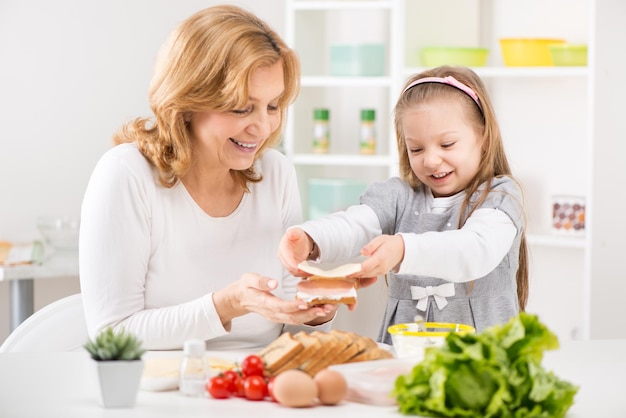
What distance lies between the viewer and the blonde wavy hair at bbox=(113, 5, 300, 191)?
2.01 m

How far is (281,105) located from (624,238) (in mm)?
1890

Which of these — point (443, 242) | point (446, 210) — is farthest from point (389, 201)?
point (443, 242)

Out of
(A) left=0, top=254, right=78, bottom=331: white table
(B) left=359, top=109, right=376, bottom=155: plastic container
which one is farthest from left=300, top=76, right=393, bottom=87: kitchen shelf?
(A) left=0, top=254, right=78, bottom=331: white table

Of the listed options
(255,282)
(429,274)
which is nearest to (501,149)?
(429,274)

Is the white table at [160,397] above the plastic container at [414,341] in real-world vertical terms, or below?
below

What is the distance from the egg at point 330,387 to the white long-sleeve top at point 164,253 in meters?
0.53

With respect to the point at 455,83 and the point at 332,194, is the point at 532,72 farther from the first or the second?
the point at 455,83

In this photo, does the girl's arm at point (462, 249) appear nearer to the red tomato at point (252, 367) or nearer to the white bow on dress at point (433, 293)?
the white bow on dress at point (433, 293)

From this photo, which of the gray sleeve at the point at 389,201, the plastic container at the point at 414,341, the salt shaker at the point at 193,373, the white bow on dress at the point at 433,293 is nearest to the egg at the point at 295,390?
the salt shaker at the point at 193,373

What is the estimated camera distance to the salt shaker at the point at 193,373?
142cm

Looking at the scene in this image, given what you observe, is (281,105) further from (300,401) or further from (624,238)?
(624,238)

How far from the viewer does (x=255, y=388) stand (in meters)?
1.40

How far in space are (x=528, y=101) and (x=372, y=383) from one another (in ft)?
9.16

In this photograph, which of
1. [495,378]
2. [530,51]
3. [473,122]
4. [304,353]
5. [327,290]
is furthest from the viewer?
[530,51]
